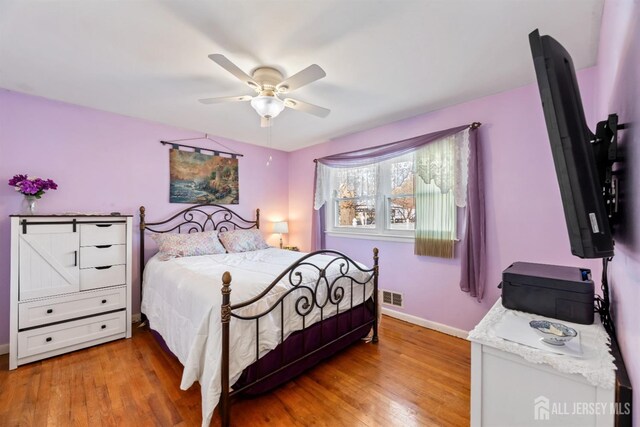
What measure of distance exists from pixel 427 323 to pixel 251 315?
2.16 meters

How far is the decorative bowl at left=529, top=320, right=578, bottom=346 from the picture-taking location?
3.16 feet

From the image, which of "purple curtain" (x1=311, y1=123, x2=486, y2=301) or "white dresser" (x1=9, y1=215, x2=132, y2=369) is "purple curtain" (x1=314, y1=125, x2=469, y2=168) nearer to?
"purple curtain" (x1=311, y1=123, x2=486, y2=301)

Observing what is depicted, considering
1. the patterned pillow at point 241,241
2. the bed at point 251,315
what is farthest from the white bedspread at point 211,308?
the patterned pillow at point 241,241

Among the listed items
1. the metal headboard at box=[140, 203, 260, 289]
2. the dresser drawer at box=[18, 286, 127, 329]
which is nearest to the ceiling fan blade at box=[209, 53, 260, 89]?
the metal headboard at box=[140, 203, 260, 289]

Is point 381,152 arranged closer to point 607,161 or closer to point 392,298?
point 392,298

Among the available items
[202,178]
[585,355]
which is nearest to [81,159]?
[202,178]

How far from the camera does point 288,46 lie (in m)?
1.81

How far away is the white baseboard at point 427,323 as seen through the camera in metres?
2.77

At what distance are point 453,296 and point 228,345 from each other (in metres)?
2.32

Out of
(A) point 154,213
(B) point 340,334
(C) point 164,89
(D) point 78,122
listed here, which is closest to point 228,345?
(B) point 340,334

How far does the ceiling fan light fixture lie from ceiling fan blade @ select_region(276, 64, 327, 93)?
0.10 meters

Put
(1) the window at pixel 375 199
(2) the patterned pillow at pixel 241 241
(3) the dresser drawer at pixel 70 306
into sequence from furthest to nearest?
(2) the patterned pillow at pixel 241 241 < (1) the window at pixel 375 199 < (3) the dresser drawer at pixel 70 306

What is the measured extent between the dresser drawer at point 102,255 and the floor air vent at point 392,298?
9.86ft

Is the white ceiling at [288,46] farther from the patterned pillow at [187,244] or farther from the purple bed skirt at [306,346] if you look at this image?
the purple bed skirt at [306,346]
